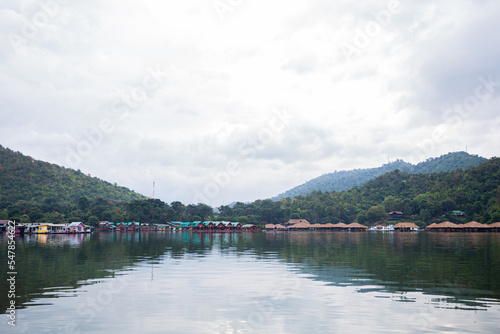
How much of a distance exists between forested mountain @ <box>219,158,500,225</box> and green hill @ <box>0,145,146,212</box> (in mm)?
73124

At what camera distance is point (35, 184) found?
157875mm

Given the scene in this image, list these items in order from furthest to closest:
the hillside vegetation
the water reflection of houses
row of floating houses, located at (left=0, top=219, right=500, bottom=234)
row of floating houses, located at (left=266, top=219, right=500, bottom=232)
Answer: the hillside vegetation → row of floating houses, located at (left=266, top=219, right=500, bottom=232) → the water reflection of houses → row of floating houses, located at (left=0, top=219, right=500, bottom=234)

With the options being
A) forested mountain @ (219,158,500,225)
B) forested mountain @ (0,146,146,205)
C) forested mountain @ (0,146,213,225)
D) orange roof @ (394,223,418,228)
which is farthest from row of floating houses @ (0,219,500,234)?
forested mountain @ (0,146,146,205)

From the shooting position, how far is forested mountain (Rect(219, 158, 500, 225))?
135750mm

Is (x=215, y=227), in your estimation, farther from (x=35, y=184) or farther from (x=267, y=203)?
(x=35, y=184)

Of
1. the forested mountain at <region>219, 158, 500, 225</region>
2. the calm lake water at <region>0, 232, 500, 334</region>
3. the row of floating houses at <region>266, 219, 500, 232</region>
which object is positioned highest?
the forested mountain at <region>219, 158, 500, 225</region>

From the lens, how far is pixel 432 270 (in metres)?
26.8

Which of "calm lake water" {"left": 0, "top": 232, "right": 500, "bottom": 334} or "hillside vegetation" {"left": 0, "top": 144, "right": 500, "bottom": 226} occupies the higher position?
"hillside vegetation" {"left": 0, "top": 144, "right": 500, "bottom": 226}

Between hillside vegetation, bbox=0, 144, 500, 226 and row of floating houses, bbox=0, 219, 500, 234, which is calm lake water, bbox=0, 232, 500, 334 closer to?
row of floating houses, bbox=0, 219, 500, 234

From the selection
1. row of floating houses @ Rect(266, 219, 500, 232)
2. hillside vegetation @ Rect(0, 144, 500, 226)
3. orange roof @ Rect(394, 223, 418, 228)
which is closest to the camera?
row of floating houses @ Rect(266, 219, 500, 232)

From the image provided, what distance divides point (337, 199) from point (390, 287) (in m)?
184

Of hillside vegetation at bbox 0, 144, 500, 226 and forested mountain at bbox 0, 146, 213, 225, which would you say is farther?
hillside vegetation at bbox 0, 144, 500, 226

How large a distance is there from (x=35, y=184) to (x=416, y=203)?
161m

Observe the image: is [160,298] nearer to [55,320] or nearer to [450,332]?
[55,320]
